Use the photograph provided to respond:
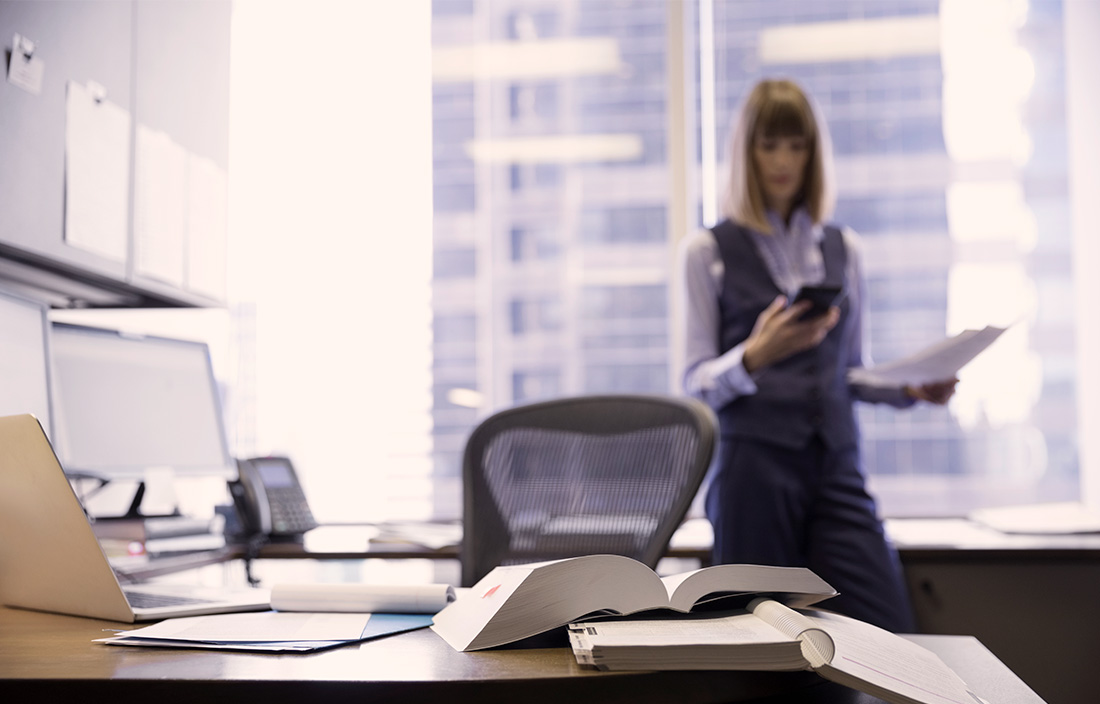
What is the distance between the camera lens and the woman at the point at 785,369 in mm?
1734

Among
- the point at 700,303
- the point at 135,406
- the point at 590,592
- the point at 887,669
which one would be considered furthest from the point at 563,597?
the point at 135,406

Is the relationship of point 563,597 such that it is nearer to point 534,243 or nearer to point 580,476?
point 580,476

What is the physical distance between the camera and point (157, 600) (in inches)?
41.6

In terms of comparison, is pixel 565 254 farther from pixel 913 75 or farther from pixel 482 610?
pixel 482 610

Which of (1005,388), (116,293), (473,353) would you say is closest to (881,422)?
(1005,388)

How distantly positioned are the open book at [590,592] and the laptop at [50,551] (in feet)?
1.24

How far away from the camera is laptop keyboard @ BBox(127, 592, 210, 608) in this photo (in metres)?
1.02

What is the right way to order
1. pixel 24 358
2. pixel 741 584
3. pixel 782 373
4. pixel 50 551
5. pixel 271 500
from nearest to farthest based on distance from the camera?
pixel 741 584
pixel 50 551
pixel 24 358
pixel 782 373
pixel 271 500

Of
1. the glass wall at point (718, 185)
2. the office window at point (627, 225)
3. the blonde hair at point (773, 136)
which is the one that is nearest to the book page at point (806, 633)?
the blonde hair at point (773, 136)

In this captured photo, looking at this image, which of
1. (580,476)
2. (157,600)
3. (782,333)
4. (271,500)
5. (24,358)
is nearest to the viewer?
(157,600)

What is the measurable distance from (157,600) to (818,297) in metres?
Result: 1.16

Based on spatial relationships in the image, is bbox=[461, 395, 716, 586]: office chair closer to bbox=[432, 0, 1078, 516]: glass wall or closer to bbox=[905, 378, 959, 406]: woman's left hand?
bbox=[905, 378, 959, 406]: woman's left hand

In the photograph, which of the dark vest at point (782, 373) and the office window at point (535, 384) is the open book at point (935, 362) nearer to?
the dark vest at point (782, 373)

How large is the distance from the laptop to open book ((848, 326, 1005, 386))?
1.22 metres
